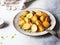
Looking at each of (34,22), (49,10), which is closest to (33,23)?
(34,22)

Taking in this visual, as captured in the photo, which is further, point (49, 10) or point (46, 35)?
point (49, 10)

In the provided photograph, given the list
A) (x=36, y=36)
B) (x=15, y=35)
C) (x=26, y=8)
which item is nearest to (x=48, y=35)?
(x=36, y=36)

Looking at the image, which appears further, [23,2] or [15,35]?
[23,2]

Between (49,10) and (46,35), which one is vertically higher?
(49,10)

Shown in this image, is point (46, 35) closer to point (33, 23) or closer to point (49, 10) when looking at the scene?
point (33, 23)

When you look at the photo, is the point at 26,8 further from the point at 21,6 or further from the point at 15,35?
the point at 15,35

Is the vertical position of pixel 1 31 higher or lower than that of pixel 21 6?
lower
